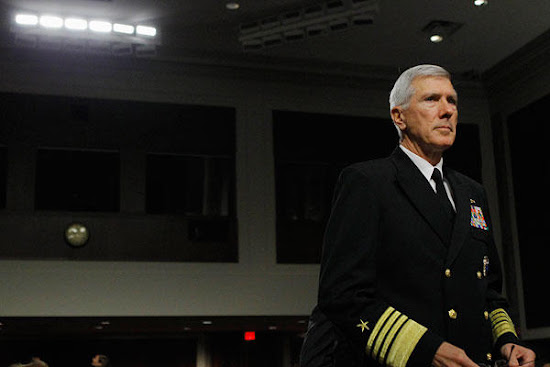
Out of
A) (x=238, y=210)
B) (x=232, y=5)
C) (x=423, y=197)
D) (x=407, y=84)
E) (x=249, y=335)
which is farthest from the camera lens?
(x=249, y=335)

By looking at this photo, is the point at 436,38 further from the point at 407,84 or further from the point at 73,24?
the point at 407,84

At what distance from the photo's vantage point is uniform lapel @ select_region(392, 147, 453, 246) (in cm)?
167

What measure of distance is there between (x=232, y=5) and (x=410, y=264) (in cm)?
638

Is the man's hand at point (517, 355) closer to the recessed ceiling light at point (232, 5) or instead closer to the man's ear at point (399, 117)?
the man's ear at point (399, 117)

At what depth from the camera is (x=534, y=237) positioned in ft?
29.9

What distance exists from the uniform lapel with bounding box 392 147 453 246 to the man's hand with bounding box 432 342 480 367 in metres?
0.27

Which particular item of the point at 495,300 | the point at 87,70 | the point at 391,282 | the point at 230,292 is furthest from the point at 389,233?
the point at 87,70

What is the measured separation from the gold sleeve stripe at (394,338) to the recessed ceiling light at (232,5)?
6441 mm

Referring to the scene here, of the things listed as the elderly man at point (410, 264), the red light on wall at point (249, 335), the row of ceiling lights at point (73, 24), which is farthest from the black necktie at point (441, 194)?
the red light on wall at point (249, 335)

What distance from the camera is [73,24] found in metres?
7.52

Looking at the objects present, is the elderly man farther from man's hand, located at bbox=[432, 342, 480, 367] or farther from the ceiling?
the ceiling

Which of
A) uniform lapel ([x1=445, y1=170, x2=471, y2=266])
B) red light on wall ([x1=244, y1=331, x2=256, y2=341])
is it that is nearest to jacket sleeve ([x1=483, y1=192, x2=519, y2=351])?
uniform lapel ([x1=445, y1=170, x2=471, y2=266])

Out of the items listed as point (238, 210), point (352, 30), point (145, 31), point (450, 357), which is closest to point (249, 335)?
point (238, 210)

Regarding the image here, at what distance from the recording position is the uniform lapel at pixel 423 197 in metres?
1.67
